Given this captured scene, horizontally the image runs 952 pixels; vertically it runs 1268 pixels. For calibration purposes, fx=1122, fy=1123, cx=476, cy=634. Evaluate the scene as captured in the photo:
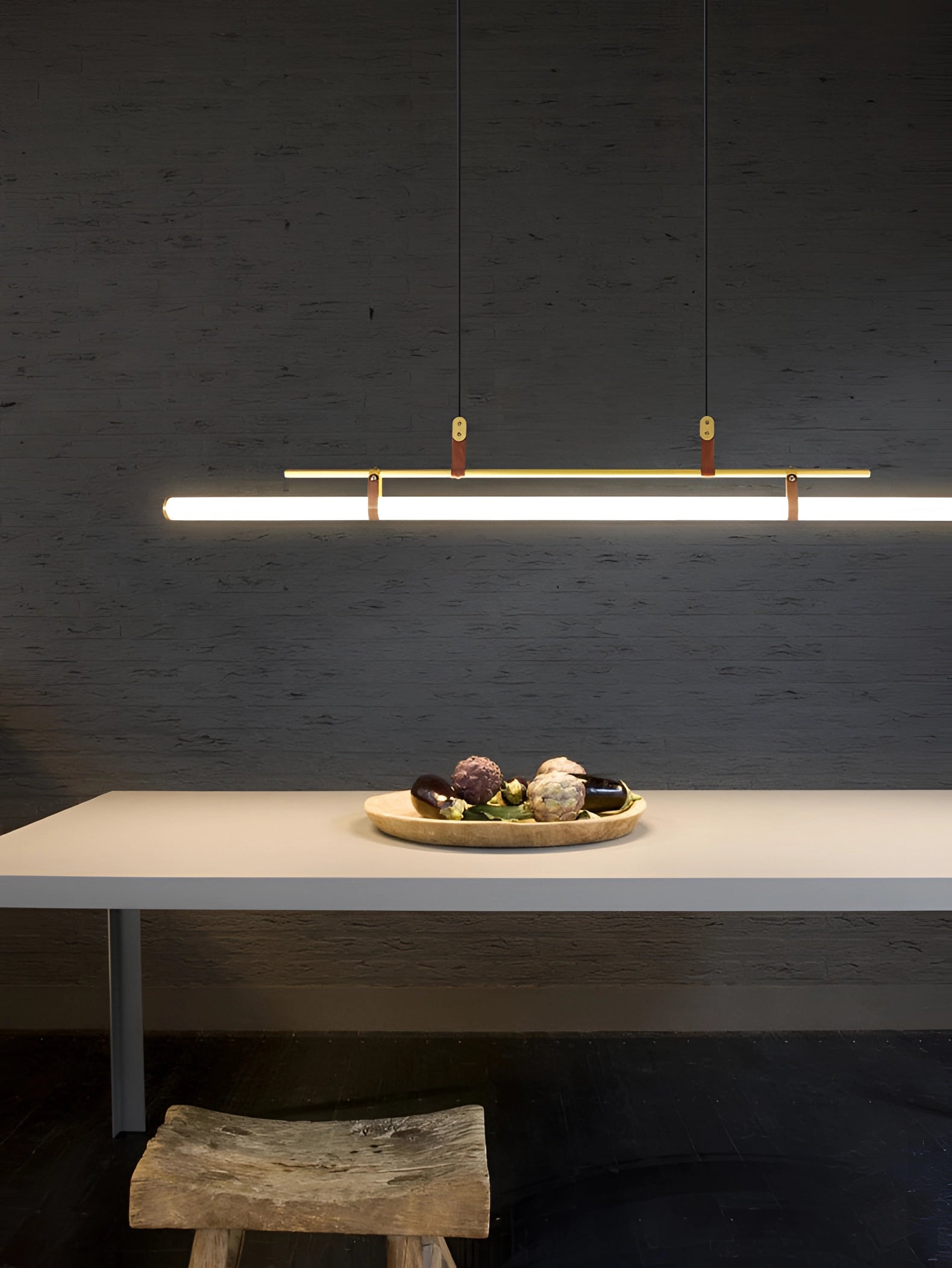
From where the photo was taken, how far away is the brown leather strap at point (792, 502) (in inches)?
100

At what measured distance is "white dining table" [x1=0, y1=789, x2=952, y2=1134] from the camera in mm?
2006

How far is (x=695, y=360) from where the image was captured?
12.1 ft

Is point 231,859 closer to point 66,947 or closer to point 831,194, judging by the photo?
point 66,947

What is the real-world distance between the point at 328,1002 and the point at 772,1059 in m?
1.42

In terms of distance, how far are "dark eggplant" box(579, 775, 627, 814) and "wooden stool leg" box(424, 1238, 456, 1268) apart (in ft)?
3.22

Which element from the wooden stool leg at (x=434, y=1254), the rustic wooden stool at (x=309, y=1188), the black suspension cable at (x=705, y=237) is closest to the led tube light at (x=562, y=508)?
the black suspension cable at (x=705, y=237)

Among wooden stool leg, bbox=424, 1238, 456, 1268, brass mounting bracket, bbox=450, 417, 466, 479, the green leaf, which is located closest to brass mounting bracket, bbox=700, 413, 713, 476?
brass mounting bracket, bbox=450, 417, 466, 479

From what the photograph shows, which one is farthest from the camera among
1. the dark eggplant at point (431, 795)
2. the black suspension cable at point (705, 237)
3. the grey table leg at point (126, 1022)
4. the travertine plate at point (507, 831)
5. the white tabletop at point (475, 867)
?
the black suspension cable at point (705, 237)

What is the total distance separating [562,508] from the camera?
2.48m

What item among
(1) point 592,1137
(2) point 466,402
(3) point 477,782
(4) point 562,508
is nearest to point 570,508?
(4) point 562,508

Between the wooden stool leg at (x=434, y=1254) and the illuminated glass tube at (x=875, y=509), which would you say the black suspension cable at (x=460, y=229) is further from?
the wooden stool leg at (x=434, y=1254)

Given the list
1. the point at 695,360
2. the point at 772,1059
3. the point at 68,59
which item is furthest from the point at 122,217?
the point at 772,1059

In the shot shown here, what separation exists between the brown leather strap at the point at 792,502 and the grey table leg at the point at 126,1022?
1875 mm

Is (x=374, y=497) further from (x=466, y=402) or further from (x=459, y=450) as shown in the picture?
(x=466, y=402)
